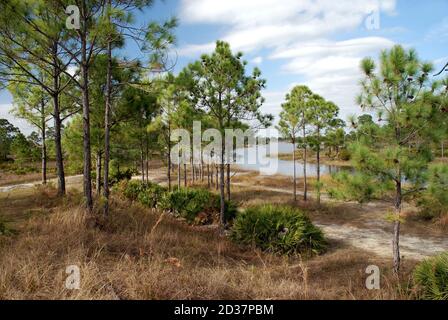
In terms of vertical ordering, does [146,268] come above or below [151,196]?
above

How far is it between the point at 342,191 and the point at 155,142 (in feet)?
50.3

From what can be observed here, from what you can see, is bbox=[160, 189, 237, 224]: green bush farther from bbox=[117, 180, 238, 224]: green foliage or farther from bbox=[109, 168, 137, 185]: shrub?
bbox=[109, 168, 137, 185]: shrub

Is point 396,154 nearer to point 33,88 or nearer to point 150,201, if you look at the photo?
point 150,201

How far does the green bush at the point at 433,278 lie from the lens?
5160mm

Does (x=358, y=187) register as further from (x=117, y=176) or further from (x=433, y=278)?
(x=117, y=176)

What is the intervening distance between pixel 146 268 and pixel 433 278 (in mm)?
4794

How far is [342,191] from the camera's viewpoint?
7.07 m

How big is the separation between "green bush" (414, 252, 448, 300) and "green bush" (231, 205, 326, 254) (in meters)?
4.30

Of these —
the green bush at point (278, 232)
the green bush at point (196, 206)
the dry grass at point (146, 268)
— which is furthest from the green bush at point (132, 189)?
the green bush at point (278, 232)

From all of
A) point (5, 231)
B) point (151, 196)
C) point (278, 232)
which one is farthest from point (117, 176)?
point (5, 231)

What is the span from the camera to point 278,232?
10.7 metres

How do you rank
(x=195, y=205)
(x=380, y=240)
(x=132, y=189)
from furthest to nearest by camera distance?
(x=132, y=189), (x=195, y=205), (x=380, y=240)

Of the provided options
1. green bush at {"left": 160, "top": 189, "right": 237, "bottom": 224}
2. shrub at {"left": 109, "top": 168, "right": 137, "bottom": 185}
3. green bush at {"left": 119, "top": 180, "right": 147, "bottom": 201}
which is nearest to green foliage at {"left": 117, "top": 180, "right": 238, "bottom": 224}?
green bush at {"left": 160, "top": 189, "right": 237, "bottom": 224}
